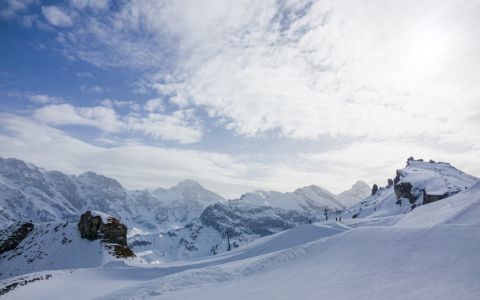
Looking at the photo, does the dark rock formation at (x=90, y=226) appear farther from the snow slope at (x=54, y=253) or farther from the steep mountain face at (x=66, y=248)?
the snow slope at (x=54, y=253)

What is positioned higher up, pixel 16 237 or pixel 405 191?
pixel 405 191

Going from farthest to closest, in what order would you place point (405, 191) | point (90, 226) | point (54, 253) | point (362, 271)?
point (405, 191), point (90, 226), point (54, 253), point (362, 271)

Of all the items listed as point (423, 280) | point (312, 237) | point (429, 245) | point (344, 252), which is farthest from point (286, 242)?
point (423, 280)

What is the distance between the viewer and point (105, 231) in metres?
72.5

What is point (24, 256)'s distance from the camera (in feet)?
247

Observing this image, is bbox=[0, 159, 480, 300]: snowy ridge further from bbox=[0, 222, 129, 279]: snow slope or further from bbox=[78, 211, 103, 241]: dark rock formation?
bbox=[78, 211, 103, 241]: dark rock formation

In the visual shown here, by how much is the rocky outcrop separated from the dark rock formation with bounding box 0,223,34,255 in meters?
21.0

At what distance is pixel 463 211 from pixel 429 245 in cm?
685

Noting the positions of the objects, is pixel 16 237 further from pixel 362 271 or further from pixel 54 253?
pixel 362 271

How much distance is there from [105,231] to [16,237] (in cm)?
2956

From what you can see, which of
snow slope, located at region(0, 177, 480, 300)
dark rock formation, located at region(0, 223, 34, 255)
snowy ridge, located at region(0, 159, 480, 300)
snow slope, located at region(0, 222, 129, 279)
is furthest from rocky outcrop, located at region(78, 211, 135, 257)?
snow slope, located at region(0, 177, 480, 300)

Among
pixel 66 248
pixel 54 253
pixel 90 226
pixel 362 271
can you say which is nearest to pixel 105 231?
pixel 90 226

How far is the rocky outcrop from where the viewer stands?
71.0 metres

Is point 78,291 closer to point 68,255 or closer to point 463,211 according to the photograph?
point 463,211
